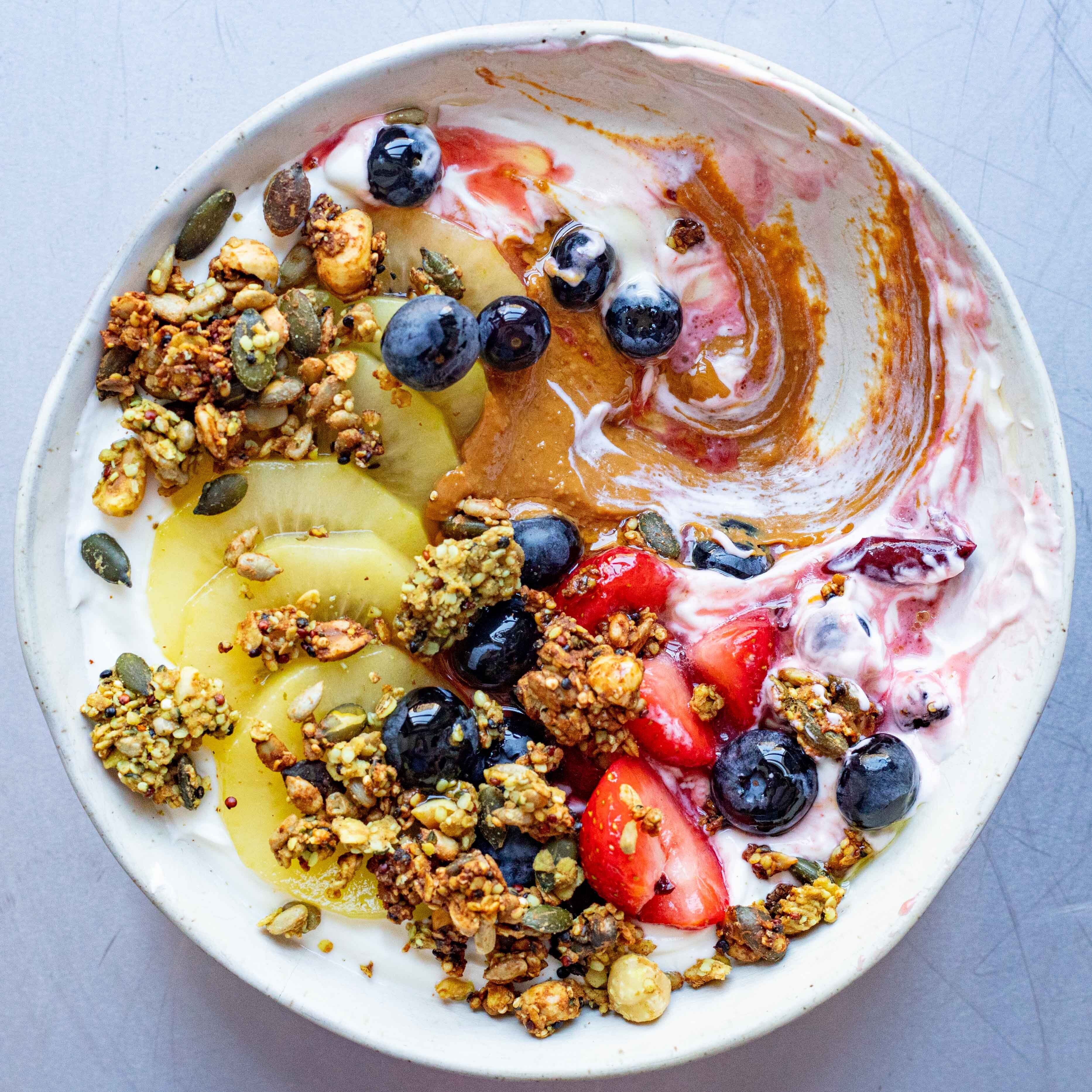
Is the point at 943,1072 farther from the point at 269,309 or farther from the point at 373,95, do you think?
the point at 373,95

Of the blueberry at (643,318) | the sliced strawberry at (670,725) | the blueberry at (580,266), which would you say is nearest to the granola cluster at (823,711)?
the sliced strawberry at (670,725)

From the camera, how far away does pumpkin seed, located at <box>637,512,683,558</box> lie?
1.48 metres

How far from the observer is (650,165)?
1472 mm

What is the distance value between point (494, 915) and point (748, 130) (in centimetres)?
128

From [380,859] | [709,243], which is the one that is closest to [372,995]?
[380,859]

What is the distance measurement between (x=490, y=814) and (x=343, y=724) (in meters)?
0.26

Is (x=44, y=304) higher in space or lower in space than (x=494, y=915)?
higher

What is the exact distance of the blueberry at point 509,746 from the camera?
1.36m

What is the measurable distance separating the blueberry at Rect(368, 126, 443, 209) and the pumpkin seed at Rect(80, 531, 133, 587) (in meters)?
0.66

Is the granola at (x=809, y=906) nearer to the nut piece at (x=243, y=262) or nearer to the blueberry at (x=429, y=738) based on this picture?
the blueberry at (x=429, y=738)

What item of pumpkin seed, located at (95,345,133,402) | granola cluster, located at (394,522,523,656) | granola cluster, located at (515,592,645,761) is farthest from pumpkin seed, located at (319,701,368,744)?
pumpkin seed, located at (95,345,133,402)

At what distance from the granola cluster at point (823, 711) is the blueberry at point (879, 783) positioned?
0.10 ft

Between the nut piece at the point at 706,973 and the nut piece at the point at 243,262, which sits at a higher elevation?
the nut piece at the point at 243,262

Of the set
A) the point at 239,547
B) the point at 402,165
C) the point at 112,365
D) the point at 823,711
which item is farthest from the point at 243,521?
the point at 823,711
